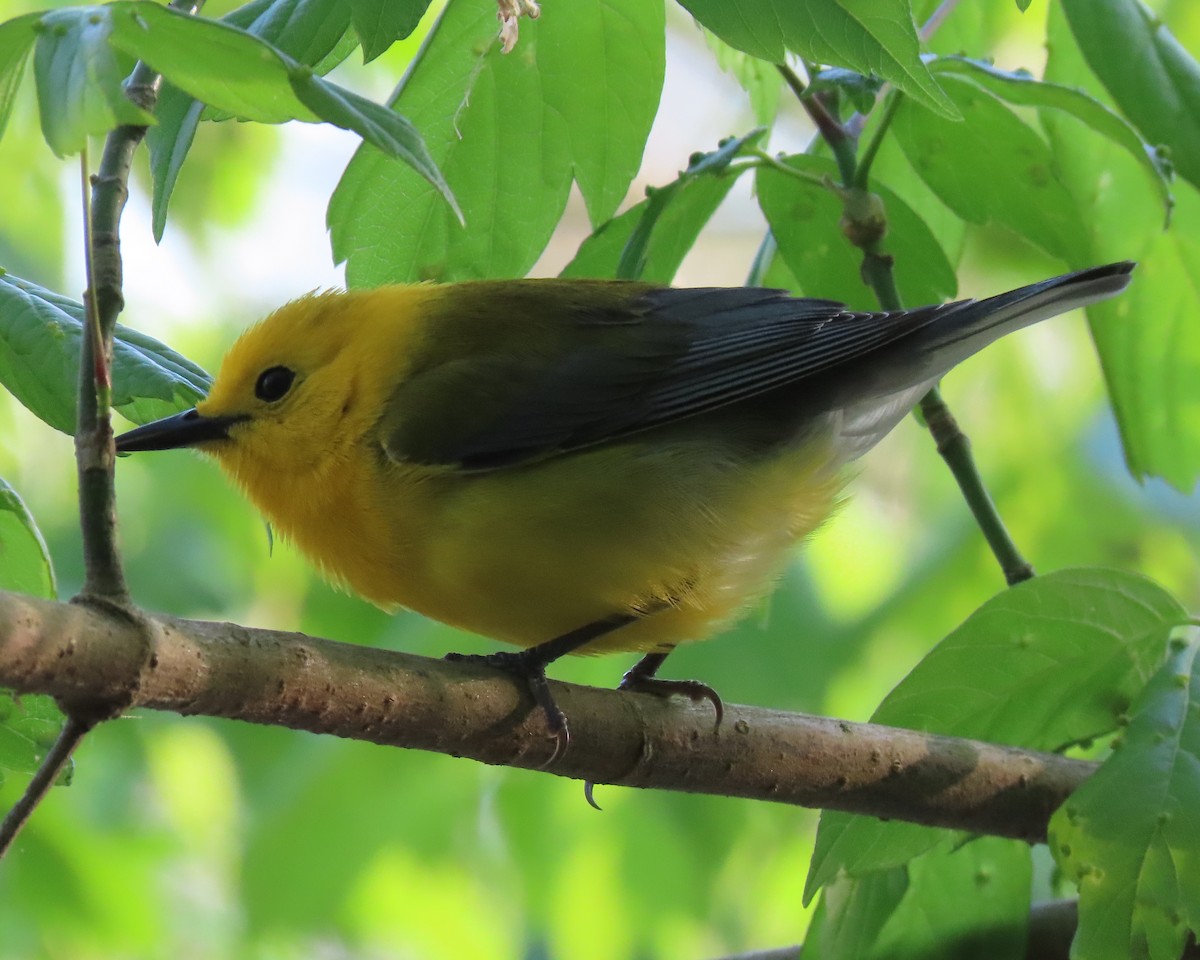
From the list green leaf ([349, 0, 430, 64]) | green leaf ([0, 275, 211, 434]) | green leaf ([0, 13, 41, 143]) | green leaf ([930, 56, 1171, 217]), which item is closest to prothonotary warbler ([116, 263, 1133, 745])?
green leaf ([930, 56, 1171, 217])

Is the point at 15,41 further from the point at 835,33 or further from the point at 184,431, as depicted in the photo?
the point at 184,431

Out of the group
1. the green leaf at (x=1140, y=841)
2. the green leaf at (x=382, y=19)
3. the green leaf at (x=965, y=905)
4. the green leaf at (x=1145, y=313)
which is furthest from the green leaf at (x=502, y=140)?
the green leaf at (x=965, y=905)

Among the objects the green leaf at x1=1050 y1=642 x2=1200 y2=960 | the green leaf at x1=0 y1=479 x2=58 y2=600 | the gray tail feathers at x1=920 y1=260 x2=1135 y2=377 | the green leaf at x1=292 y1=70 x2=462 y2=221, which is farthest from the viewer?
the gray tail feathers at x1=920 y1=260 x2=1135 y2=377

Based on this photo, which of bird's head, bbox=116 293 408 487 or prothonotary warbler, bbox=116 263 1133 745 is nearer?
prothonotary warbler, bbox=116 263 1133 745

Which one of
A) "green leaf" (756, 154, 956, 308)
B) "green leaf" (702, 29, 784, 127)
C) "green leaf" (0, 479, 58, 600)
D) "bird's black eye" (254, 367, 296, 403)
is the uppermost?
"green leaf" (702, 29, 784, 127)

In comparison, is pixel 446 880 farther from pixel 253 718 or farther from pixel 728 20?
pixel 728 20

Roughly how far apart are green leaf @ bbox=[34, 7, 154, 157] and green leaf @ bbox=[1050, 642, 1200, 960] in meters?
1.74

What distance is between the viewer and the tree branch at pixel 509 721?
1.61 metres

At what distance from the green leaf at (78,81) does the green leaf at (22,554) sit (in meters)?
0.73

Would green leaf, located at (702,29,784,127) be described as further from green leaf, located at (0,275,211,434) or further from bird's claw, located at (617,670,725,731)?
green leaf, located at (0,275,211,434)

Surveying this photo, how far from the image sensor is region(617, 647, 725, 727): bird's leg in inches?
105

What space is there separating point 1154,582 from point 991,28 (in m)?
1.60

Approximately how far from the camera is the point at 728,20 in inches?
77.4

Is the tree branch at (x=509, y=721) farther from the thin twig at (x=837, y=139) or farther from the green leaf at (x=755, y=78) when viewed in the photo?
the green leaf at (x=755, y=78)
